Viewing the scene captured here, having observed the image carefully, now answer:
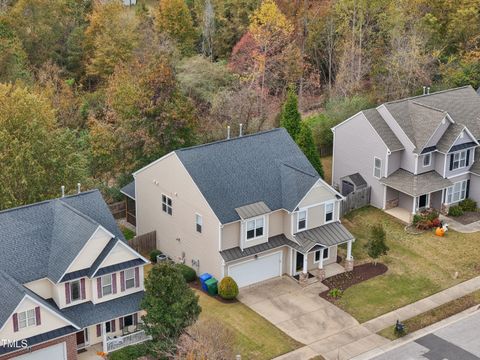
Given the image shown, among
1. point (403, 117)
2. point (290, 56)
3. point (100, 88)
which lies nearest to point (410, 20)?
point (290, 56)

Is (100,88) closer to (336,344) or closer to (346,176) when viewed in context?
(346,176)

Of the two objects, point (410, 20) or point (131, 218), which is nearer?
point (131, 218)

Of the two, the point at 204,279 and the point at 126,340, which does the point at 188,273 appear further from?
the point at 126,340

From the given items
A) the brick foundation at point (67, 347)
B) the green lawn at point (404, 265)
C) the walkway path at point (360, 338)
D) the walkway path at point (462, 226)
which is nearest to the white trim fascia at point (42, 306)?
the brick foundation at point (67, 347)

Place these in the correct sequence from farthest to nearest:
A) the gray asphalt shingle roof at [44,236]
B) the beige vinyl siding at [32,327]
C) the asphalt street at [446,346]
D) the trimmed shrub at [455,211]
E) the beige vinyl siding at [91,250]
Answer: the trimmed shrub at [455,211] → the asphalt street at [446,346] → the beige vinyl siding at [91,250] → the gray asphalt shingle roof at [44,236] → the beige vinyl siding at [32,327]

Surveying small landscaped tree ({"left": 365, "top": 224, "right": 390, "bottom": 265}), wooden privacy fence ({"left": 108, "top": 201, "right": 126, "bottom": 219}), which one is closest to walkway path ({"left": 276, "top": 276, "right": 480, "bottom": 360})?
small landscaped tree ({"left": 365, "top": 224, "right": 390, "bottom": 265})

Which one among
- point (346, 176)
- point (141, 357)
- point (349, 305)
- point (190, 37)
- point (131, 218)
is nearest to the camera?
point (141, 357)

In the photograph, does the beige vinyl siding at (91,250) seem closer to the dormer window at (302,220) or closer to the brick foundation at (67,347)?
the brick foundation at (67,347)
